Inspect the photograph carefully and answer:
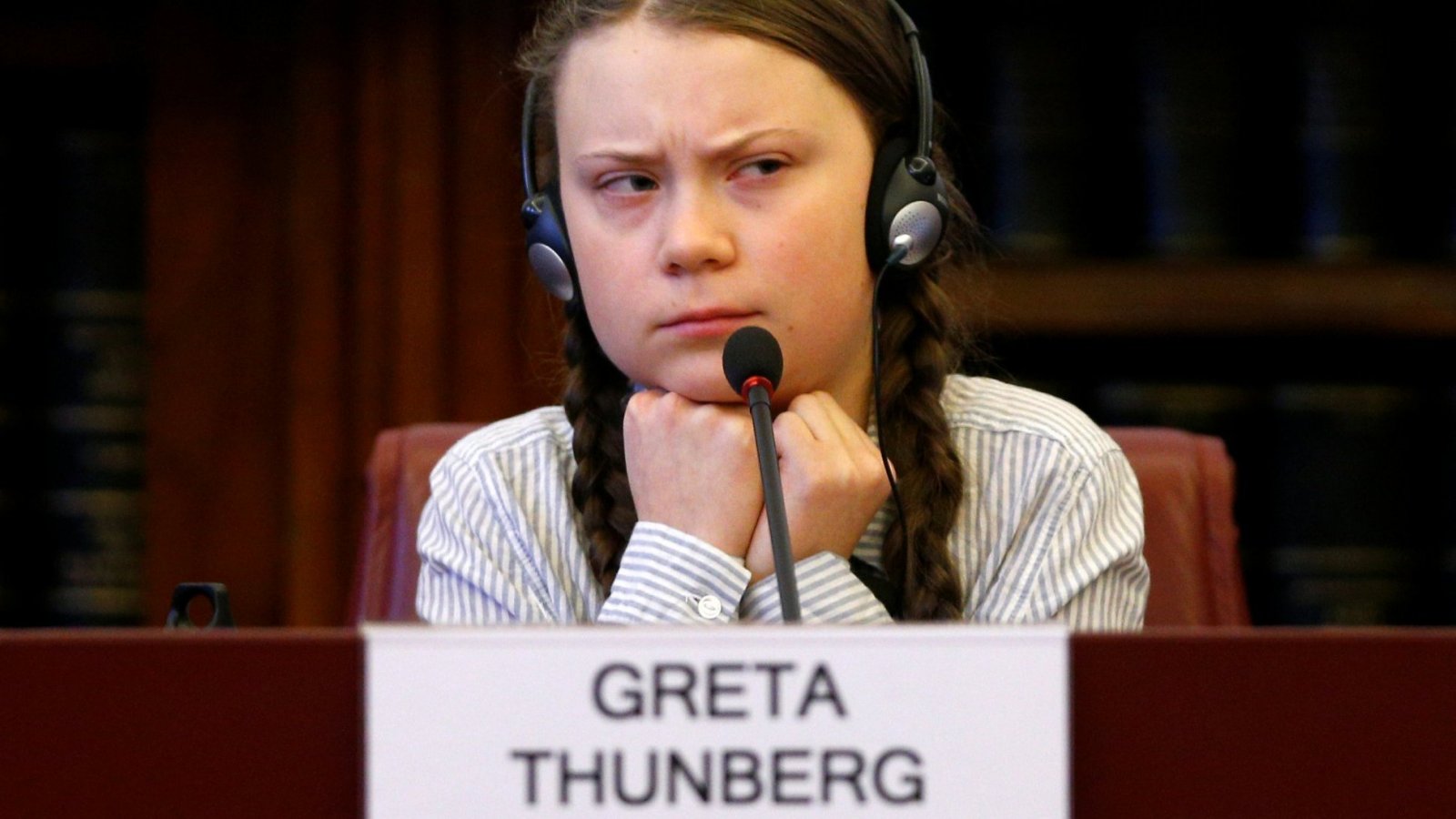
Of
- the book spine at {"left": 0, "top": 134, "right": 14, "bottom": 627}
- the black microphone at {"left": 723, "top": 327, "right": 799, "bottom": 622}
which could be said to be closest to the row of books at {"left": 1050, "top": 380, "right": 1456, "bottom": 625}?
the black microphone at {"left": 723, "top": 327, "right": 799, "bottom": 622}

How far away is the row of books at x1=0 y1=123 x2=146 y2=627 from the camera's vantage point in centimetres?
161

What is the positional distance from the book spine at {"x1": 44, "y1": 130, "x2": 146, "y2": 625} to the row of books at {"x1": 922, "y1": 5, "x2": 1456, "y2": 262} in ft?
2.62

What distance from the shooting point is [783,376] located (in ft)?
3.22

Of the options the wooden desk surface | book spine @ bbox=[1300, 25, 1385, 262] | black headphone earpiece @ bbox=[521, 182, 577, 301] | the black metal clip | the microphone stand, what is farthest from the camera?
book spine @ bbox=[1300, 25, 1385, 262]

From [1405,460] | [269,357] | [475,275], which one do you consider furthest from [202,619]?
[1405,460]

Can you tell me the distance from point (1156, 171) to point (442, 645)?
1.19 metres

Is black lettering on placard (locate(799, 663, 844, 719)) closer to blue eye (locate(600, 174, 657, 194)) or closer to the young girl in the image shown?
the young girl

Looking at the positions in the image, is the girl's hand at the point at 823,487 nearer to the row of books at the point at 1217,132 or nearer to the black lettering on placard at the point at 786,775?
the black lettering on placard at the point at 786,775

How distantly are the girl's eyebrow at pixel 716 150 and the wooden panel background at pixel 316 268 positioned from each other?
0.60 meters

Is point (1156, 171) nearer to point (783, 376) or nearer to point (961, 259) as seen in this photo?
point (961, 259)

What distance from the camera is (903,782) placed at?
0.50 m

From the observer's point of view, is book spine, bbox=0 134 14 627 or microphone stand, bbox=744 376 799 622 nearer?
microphone stand, bbox=744 376 799 622

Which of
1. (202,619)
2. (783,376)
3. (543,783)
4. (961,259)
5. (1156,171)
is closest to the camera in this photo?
(543,783)

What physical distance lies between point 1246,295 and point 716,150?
2.58 ft
